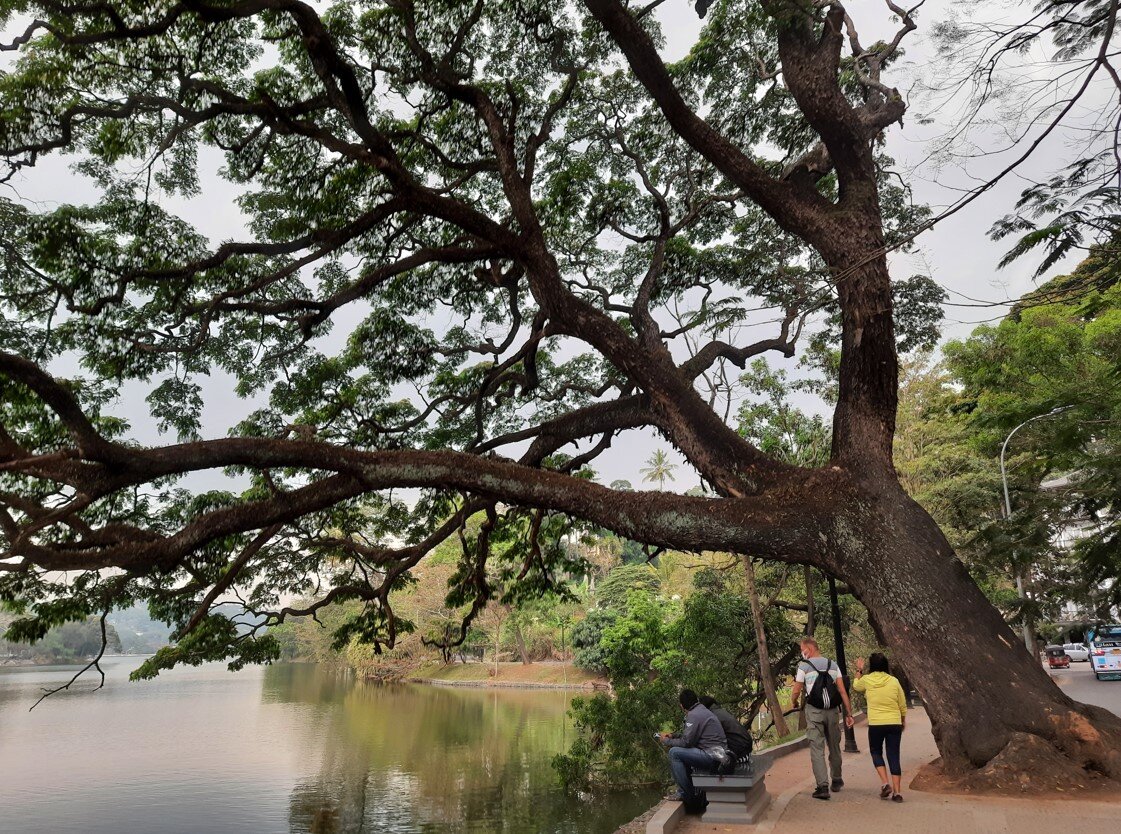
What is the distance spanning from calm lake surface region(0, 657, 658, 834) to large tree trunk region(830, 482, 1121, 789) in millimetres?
8903

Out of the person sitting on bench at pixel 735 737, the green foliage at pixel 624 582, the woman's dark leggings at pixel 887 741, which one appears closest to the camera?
the person sitting on bench at pixel 735 737

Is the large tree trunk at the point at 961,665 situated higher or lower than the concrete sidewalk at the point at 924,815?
higher

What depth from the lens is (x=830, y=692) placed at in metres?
6.92

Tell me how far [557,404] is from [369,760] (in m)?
14.2

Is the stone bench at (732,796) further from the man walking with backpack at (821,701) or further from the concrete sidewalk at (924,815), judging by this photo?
the man walking with backpack at (821,701)

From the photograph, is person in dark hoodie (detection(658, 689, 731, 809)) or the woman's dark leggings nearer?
person in dark hoodie (detection(658, 689, 731, 809))

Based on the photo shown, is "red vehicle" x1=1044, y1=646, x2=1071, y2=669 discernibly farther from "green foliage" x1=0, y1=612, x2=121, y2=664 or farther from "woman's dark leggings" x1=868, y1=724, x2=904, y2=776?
"green foliage" x1=0, y1=612, x2=121, y2=664

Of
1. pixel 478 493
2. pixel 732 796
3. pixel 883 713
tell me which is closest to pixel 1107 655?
pixel 883 713

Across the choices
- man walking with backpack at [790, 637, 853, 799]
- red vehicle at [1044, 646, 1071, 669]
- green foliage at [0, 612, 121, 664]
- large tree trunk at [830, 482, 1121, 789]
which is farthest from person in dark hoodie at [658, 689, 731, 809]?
green foliage at [0, 612, 121, 664]

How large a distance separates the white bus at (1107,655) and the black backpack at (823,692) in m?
23.9

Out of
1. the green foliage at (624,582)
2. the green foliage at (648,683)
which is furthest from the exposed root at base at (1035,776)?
the green foliage at (624,582)

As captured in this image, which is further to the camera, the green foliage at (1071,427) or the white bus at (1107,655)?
the white bus at (1107,655)

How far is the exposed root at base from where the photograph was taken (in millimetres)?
5672

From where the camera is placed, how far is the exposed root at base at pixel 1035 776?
567 centimetres
